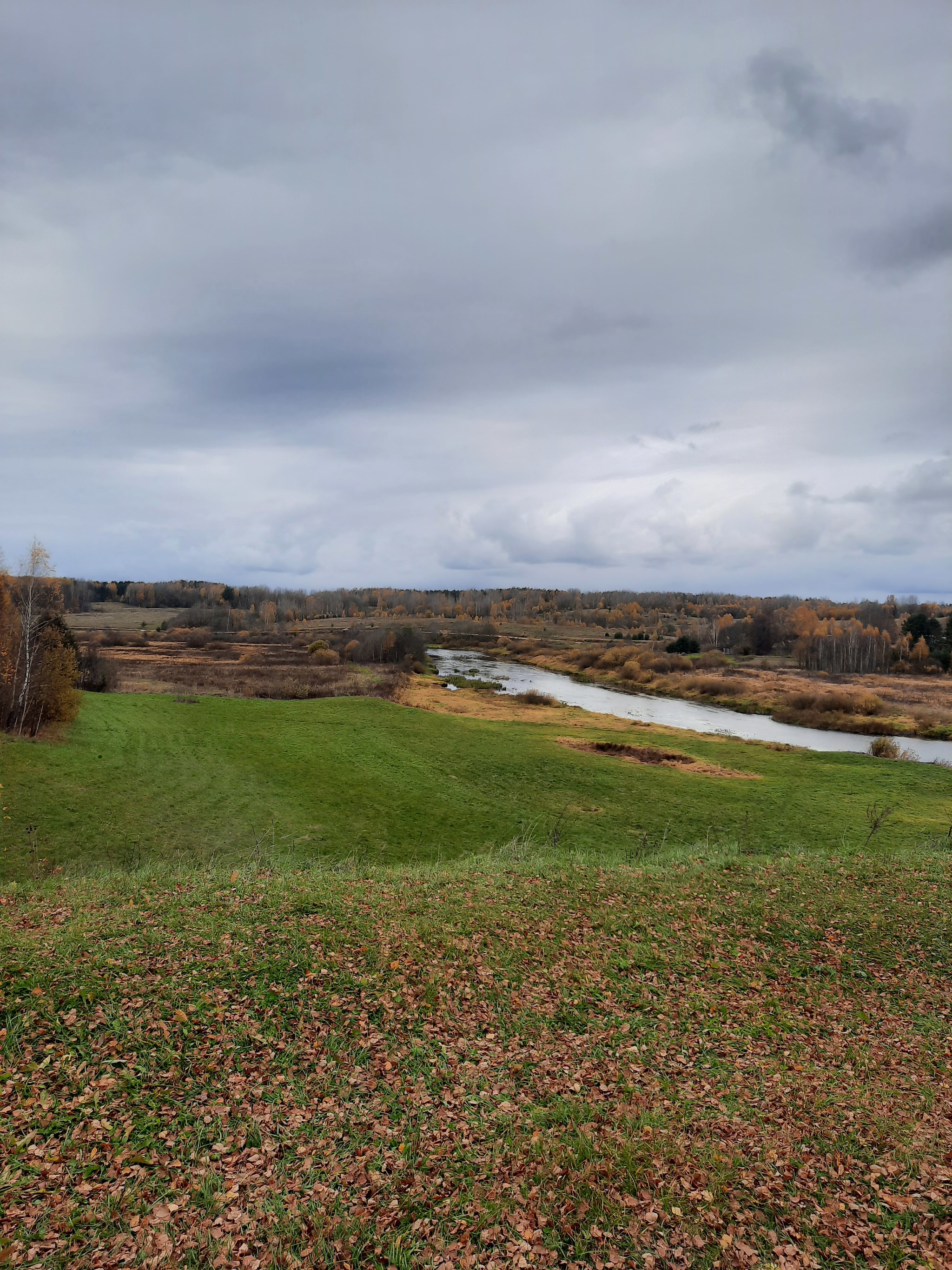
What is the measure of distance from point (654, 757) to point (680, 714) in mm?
26175

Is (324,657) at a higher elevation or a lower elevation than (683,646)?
lower

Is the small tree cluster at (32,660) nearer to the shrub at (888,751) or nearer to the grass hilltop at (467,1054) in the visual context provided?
the grass hilltop at (467,1054)

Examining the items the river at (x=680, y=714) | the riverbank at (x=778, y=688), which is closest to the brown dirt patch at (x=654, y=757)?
the river at (x=680, y=714)

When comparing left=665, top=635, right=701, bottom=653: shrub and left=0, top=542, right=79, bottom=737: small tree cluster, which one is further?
left=665, top=635, right=701, bottom=653: shrub

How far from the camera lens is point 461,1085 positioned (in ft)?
25.8

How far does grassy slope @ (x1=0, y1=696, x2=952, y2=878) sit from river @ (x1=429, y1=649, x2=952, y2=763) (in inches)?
507

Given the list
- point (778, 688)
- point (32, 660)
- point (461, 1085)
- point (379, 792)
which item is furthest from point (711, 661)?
point (461, 1085)

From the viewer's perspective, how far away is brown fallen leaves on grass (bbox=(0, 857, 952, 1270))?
5855 millimetres

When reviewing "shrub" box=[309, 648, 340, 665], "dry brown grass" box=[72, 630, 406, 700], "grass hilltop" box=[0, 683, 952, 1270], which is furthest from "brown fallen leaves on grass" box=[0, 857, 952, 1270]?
"shrub" box=[309, 648, 340, 665]

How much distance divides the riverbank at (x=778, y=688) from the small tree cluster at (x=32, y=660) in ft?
184

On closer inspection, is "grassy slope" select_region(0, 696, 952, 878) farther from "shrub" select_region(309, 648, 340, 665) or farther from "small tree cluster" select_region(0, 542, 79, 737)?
"shrub" select_region(309, 648, 340, 665)

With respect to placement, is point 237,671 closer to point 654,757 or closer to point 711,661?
point 654,757

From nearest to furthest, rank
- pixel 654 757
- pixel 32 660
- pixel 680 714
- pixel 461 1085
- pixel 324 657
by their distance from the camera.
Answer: pixel 461 1085 → pixel 32 660 → pixel 654 757 → pixel 680 714 → pixel 324 657

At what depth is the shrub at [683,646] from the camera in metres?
107
